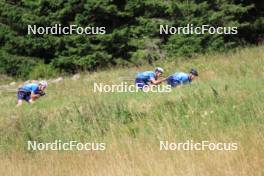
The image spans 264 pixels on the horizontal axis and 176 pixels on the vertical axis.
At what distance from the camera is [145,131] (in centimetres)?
830

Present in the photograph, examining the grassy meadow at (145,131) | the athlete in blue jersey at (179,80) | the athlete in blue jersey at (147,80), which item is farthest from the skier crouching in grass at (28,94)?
the athlete in blue jersey at (179,80)

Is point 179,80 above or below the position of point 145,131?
above

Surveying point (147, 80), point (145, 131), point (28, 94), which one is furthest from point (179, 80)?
point (145, 131)

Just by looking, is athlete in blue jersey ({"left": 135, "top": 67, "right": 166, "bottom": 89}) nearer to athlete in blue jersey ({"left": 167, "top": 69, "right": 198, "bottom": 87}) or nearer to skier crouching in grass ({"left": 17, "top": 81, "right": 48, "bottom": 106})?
athlete in blue jersey ({"left": 167, "top": 69, "right": 198, "bottom": 87})

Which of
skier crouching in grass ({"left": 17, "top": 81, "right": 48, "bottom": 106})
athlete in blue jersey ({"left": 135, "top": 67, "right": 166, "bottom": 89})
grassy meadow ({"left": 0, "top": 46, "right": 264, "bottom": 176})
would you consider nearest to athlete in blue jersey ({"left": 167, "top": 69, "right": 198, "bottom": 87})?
athlete in blue jersey ({"left": 135, "top": 67, "right": 166, "bottom": 89})

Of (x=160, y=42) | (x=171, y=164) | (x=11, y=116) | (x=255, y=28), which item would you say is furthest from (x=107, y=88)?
(x=255, y=28)

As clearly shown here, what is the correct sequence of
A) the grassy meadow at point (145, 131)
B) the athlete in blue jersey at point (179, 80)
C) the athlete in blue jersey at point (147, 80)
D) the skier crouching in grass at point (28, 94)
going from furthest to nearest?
the skier crouching in grass at point (28, 94), the athlete in blue jersey at point (147, 80), the athlete in blue jersey at point (179, 80), the grassy meadow at point (145, 131)

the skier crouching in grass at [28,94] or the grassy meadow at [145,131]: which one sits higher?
the skier crouching in grass at [28,94]

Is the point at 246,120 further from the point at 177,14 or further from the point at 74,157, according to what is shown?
the point at 177,14

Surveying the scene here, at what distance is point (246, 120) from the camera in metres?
7.76

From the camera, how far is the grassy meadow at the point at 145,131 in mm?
6602

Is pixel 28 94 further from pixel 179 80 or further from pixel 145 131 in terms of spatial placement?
pixel 145 131

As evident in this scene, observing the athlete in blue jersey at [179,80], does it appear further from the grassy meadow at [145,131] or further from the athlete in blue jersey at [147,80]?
the grassy meadow at [145,131]

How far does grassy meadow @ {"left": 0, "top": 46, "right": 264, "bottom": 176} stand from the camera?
6.60 m
